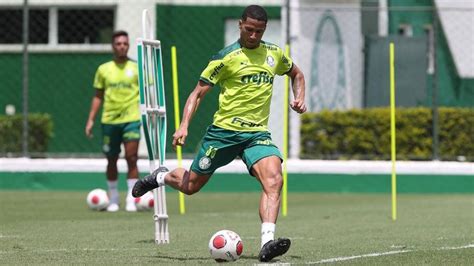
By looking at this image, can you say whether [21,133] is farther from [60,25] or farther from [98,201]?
[98,201]

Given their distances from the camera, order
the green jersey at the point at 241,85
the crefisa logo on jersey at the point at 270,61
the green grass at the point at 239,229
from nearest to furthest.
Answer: the green grass at the point at 239,229
the green jersey at the point at 241,85
the crefisa logo on jersey at the point at 270,61

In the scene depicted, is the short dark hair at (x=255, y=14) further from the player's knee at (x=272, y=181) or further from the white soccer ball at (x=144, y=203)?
A: the white soccer ball at (x=144, y=203)

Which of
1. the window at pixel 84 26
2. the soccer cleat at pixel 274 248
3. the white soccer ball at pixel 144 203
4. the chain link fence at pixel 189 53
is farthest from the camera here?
the window at pixel 84 26

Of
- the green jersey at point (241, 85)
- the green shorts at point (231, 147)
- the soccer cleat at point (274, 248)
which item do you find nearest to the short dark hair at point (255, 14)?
the green jersey at point (241, 85)

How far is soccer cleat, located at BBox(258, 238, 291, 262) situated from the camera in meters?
9.77

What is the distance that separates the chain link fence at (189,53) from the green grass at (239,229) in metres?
3.30

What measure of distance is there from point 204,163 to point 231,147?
27 cm

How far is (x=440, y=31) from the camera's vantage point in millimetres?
27359

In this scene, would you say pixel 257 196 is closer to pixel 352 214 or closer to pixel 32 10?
pixel 352 214

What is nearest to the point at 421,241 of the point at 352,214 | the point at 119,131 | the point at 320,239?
the point at 320,239

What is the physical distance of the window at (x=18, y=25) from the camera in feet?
78.4

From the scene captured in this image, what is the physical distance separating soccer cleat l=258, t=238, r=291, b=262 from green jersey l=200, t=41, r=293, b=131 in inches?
47.4

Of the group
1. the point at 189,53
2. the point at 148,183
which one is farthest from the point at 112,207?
the point at 189,53

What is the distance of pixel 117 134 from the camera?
54.7 feet
